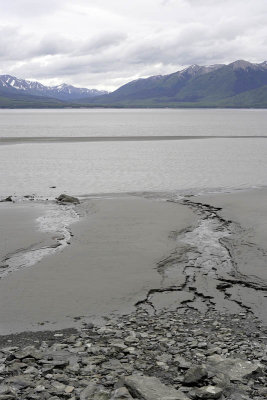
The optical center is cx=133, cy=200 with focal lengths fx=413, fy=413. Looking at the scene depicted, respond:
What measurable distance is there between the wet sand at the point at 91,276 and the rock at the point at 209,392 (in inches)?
161

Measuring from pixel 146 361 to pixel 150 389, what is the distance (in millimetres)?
1297

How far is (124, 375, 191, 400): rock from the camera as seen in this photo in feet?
23.8

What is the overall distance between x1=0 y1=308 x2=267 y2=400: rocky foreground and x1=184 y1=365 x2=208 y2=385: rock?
0.02m

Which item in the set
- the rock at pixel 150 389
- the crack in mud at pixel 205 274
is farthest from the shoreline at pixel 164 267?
the rock at pixel 150 389

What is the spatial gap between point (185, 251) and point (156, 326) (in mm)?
6295

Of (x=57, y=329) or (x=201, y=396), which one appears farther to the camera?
(x=57, y=329)

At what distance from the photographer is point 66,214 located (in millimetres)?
23219

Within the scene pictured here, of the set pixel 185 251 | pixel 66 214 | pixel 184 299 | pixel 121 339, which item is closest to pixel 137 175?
pixel 66 214

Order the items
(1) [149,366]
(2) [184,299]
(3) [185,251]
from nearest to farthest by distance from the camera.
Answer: (1) [149,366]
(2) [184,299]
(3) [185,251]

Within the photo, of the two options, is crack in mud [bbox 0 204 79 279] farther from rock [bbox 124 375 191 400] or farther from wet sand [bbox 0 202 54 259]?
rock [bbox 124 375 191 400]

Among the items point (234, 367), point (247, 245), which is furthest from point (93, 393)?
point (247, 245)

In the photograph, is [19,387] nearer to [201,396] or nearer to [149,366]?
[149,366]

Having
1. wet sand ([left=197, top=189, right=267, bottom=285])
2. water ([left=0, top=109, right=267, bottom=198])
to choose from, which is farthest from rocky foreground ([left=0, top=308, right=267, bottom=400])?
water ([left=0, top=109, right=267, bottom=198])

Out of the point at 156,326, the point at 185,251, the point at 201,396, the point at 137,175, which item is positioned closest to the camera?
the point at 201,396
